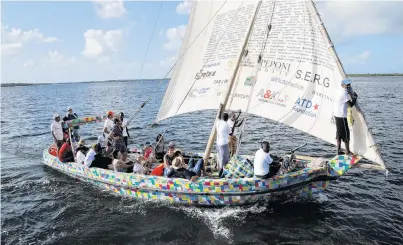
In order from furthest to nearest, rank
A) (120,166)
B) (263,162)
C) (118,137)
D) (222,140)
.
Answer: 1. (118,137)
2. (120,166)
3. (222,140)
4. (263,162)

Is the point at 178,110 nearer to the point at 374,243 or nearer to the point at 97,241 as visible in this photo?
the point at 97,241

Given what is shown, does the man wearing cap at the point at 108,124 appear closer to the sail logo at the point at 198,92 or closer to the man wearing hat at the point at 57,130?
the man wearing hat at the point at 57,130

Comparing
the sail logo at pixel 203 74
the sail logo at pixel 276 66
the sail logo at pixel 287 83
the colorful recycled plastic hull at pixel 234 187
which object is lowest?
the colorful recycled plastic hull at pixel 234 187

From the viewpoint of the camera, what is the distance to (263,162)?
462 inches

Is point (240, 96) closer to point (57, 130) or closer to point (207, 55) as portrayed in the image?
point (207, 55)

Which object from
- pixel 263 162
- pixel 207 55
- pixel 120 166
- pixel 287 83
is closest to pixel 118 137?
pixel 120 166

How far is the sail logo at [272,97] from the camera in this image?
12250 millimetres

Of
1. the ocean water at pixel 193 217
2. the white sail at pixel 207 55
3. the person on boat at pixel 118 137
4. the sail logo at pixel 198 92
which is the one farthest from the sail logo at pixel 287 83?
the person on boat at pixel 118 137

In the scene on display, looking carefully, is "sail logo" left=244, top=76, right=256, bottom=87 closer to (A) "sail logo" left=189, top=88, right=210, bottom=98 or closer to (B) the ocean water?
(A) "sail logo" left=189, top=88, right=210, bottom=98

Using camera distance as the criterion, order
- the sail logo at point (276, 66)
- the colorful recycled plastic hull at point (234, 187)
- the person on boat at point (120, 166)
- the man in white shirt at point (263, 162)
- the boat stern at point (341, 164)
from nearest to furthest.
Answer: the boat stern at point (341, 164), the man in white shirt at point (263, 162), the colorful recycled plastic hull at point (234, 187), the sail logo at point (276, 66), the person on boat at point (120, 166)

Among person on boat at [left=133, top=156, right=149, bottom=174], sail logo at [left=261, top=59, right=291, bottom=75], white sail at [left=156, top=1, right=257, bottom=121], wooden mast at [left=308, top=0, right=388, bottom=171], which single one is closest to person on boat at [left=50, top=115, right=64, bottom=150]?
white sail at [left=156, top=1, right=257, bottom=121]

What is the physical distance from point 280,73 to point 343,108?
281 cm

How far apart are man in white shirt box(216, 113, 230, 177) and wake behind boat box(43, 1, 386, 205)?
1.29 feet

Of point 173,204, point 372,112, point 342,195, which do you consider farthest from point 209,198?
point 372,112
